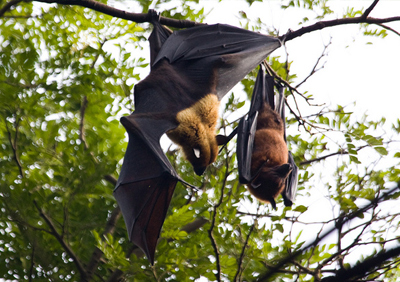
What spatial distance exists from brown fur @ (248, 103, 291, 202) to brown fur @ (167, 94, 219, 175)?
603 millimetres

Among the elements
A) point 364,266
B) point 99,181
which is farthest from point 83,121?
point 364,266

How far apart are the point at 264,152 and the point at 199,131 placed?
987mm

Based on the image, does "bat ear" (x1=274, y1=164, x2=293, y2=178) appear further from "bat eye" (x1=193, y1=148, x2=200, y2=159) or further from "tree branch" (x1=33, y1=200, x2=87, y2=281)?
"tree branch" (x1=33, y1=200, x2=87, y2=281)

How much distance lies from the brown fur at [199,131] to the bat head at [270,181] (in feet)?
2.10

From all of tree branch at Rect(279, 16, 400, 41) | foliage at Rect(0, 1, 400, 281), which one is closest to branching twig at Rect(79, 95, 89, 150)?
foliage at Rect(0, 1, 400, 281)

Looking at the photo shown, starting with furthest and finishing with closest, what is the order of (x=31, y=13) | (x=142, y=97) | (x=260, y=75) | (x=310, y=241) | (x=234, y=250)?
1. (x=31, y=13)
2. (x=260, y=75)
3. (x=234, y=250)
4. (x=142, y=97)
5. (x=310, y=241)

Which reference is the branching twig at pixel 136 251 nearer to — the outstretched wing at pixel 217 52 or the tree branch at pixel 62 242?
the tree branch at pixel 62 242

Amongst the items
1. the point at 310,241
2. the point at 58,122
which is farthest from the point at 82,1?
the point at 310,241

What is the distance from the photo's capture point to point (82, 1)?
427cm

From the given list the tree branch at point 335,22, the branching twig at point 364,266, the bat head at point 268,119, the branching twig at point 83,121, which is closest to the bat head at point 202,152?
the bat head at point 268,119

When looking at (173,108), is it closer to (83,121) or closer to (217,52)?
(217,52)

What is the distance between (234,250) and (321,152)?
243cm

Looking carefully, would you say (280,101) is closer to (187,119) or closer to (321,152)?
(321,152)

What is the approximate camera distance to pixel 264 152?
5.20 metres
